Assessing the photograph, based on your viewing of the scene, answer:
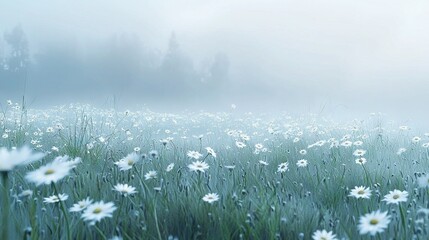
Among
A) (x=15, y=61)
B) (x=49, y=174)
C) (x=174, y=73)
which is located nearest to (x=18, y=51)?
(x=15, y=61)

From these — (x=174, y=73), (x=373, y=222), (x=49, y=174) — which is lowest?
(x=174, y=73)

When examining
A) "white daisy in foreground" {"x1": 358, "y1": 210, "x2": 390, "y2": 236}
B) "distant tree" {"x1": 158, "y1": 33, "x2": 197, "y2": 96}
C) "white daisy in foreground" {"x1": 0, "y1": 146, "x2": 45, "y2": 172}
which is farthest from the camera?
"distant tree" {"x1": 158, "y1": 33, "x2": 197, "y2": 96}

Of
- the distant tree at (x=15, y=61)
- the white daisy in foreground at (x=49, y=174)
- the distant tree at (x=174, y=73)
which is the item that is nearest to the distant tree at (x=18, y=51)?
the distant tree at (x=15, y=61)

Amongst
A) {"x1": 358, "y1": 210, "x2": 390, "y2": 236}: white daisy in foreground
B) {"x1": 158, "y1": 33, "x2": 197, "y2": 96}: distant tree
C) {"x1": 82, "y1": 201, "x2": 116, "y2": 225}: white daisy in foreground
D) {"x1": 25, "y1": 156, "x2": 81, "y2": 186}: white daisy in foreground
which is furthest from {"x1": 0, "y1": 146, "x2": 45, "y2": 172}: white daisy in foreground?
{"x1": 158, "y1": 33, "x2": 197, "y2": 96}: distant tree

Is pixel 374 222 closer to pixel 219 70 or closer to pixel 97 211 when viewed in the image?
pixel 97 211

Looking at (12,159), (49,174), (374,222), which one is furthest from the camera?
(49,174)

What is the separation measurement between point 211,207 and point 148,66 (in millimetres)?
71377

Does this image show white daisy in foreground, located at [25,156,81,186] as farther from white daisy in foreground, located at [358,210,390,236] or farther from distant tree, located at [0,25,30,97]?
distant tree, located at [0,25,30,97]

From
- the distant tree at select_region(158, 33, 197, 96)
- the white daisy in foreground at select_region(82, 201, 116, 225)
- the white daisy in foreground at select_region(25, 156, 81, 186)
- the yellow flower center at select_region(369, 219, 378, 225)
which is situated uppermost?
the white daisy in foreground at select_region(25, 156, 81, 186)

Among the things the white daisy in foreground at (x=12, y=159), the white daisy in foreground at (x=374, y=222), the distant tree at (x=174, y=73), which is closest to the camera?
the white daisy in foreground at (x=12, y=159)

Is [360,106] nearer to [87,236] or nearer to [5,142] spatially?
[5,142]

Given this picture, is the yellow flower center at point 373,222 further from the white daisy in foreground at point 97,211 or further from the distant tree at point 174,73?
the distant tree at point 174,73

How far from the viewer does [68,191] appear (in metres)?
2.99

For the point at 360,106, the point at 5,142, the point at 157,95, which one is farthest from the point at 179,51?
the point at 5,142
